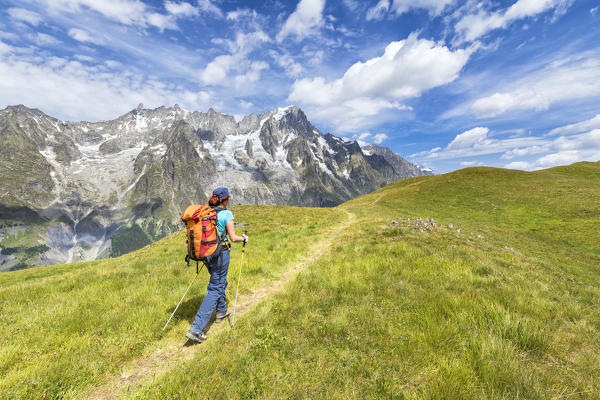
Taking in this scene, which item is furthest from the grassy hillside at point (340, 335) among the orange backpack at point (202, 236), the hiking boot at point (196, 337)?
the orange backpack at point (202, 236)

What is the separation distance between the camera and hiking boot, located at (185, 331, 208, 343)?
5.29m

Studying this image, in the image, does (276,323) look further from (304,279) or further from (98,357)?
(98,357)

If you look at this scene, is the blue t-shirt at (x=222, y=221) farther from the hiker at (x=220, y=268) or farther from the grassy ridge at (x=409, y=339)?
the grassy ridge at (x=409, y=339)

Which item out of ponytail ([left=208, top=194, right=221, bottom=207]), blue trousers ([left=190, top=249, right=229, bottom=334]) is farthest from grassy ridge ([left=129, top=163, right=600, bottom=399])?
ponytail ([left=208, top=194, right=221, bottom=207])

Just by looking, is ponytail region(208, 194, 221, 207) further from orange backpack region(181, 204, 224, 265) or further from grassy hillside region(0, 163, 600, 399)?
grassy hillside region(0, 163, 600, 399)

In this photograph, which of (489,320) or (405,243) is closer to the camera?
(489,320)

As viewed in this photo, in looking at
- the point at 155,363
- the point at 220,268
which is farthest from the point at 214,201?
the point at 155,363

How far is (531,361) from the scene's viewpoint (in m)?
3.88

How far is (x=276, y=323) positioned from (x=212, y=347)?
154cm

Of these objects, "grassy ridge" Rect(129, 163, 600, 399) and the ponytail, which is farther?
the ponytail

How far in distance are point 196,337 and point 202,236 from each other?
2.41m

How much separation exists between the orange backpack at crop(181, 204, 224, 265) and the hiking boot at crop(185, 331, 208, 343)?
5.62 feet

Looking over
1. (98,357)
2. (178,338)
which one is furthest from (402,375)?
(98,357)

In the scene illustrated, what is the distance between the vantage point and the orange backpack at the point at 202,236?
19.9ft
